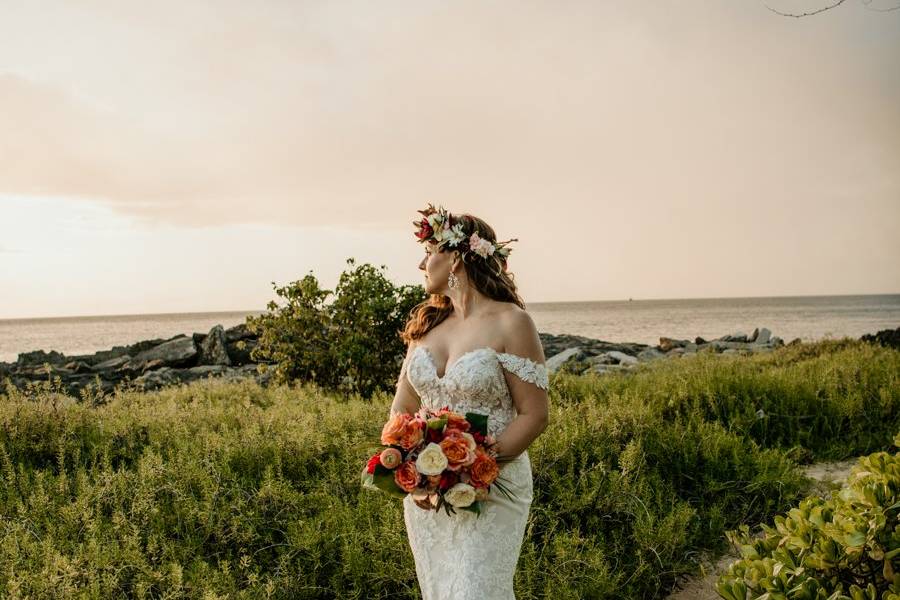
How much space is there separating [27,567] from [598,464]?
4854 millimetres

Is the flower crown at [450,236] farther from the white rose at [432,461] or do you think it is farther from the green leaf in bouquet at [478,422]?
the white rose at [432,461]

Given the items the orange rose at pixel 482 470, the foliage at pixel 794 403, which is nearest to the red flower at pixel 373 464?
the orange rose at pixel 482 470

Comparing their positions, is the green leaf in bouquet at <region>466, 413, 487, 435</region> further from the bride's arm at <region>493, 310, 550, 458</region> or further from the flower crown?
the flower crown

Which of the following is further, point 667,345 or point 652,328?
point 652,328

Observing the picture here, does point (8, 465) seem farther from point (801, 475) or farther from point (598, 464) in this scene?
point (801, 475)

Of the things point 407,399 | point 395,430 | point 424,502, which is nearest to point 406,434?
point 395,430

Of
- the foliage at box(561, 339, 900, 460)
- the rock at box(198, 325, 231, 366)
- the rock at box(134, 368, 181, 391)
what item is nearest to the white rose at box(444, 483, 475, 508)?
the foliage at box(561, 339, 900, 460)

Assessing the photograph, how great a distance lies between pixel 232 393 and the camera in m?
11.6

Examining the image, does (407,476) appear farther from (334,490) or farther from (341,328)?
(341,328)

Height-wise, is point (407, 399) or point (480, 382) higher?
point (480, 382)

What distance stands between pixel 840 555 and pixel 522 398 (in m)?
1.83

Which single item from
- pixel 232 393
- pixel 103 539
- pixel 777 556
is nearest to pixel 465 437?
pixel 777 556

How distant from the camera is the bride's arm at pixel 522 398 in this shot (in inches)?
163

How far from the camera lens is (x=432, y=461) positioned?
12.0ft
